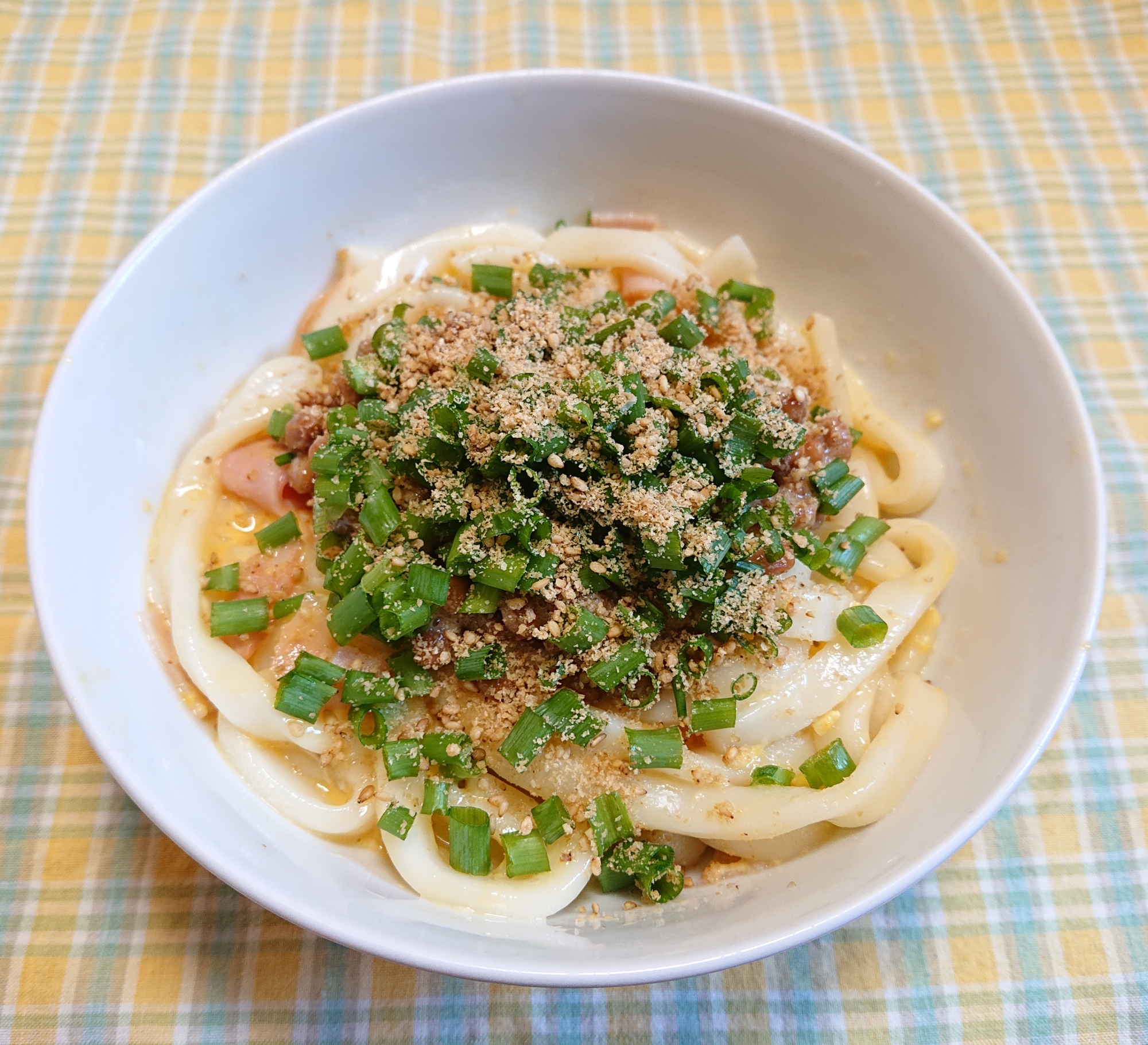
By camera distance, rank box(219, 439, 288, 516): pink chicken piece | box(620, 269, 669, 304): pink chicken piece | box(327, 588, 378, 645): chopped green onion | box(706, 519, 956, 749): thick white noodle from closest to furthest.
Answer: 1. box(327, 588, 378, 645): chopped green onion
2. box(706, 519, 956, 749): thick white noodle
3. box(219, 439, 288, 516): pink chicken piece
4. box(620, 269, 669, 304): pink chicken piece

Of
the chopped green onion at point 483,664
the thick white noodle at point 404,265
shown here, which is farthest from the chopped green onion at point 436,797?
the thick white noodle at point 404,265

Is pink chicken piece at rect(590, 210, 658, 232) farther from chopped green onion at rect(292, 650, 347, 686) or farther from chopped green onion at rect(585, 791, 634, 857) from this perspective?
chopped green onion at rect(585, 791, 634, 857)


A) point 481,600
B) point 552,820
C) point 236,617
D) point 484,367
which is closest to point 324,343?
point 484,367

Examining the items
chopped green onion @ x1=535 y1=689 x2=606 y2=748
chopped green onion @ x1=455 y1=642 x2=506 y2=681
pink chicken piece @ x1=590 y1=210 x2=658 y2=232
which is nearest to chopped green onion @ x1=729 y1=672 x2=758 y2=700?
chopped green onion @ x1=535 y1=689 x2=606 y2=748

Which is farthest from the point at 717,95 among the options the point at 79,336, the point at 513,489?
the point at 79,336

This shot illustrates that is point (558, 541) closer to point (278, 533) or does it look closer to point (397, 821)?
point (397, 821)
